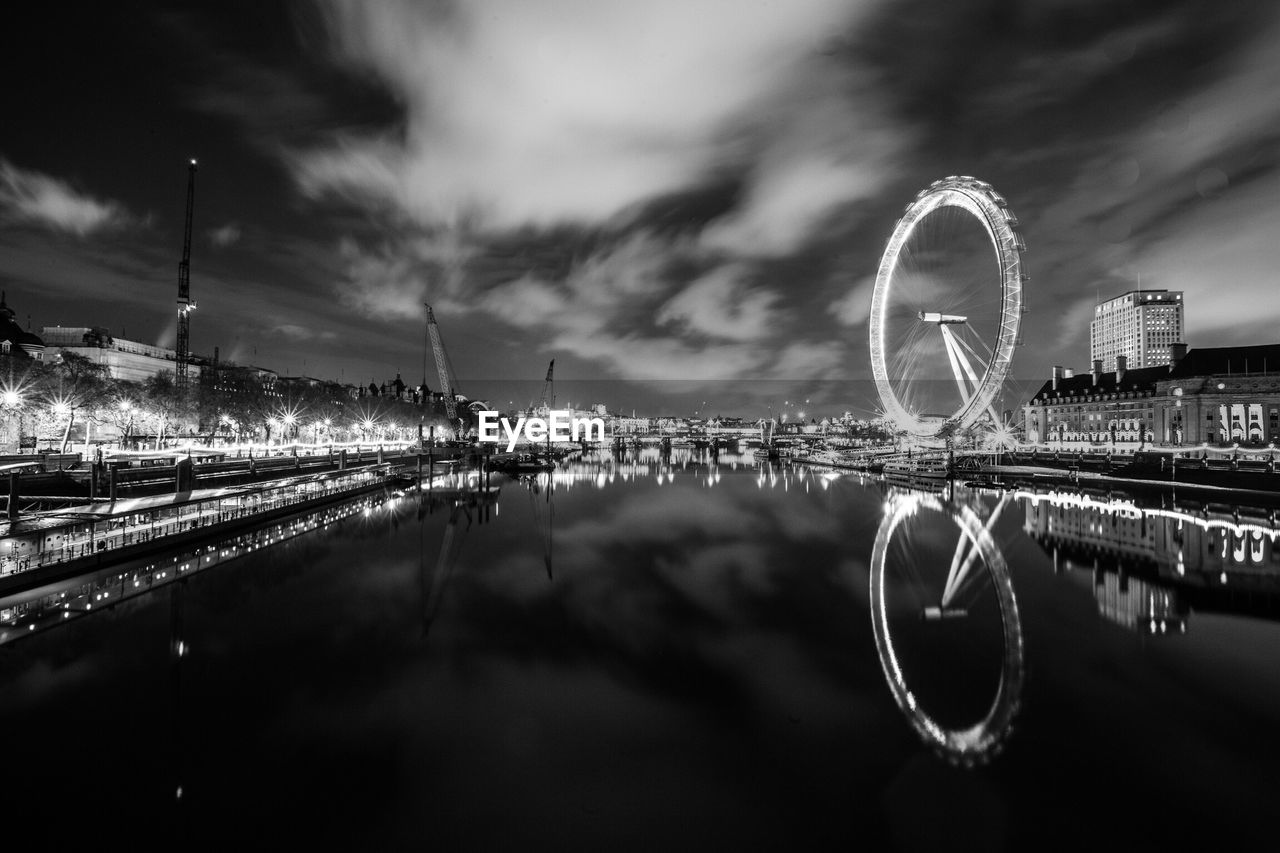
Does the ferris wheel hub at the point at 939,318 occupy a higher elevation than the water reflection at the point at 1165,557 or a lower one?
higher

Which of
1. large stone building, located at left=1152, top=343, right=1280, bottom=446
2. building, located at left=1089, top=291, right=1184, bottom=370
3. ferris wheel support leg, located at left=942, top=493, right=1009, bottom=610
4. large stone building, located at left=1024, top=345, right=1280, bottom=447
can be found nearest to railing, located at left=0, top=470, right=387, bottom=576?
ferris wheel support leg, located at left=942, top=493, right=1009, bottom=610

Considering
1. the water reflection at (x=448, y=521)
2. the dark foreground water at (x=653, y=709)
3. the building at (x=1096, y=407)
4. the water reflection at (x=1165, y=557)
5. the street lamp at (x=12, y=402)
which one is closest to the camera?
the dark foreground water at (x=653, y=709)

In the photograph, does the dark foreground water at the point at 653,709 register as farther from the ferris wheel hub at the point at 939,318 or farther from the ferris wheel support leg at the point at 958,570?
the ferris wheel hub at the point at 939,318

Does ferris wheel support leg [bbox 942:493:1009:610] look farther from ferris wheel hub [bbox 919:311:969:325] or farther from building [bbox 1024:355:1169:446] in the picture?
building [bbox 1024:355:1169:446]

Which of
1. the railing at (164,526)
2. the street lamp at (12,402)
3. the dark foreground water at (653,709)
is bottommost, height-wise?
the dark foreground water at (653,709)

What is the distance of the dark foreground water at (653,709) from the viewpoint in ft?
21.9

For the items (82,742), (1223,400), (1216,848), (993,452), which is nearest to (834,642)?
(1216,848)

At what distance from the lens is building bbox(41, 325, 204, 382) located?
349 ft

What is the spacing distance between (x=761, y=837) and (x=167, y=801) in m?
6.59

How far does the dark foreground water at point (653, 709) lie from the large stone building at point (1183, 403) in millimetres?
84614

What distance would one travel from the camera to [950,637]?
42.2 ft

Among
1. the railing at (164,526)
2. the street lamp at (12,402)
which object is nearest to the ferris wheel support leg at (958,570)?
the railing at (164,526)

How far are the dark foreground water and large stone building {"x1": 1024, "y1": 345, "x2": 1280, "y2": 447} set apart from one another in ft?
278

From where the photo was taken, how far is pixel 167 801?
270 inches
